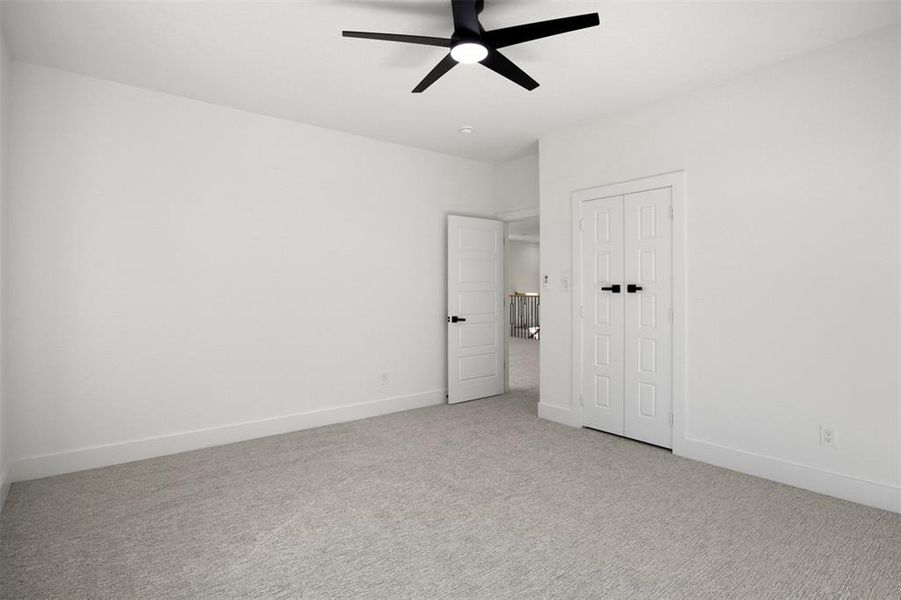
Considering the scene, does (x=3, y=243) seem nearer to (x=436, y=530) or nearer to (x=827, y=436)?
(x=436, y=530)

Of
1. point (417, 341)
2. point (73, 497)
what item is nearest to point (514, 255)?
point (417, 341)

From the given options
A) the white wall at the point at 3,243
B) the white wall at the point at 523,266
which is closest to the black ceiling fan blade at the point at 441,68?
the white wall at the point at 3,243

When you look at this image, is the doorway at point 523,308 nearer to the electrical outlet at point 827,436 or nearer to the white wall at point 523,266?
the white wall at point 523,266

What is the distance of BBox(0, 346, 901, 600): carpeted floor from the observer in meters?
A: 2.17

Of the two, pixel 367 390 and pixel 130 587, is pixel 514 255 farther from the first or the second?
pixel 130 587

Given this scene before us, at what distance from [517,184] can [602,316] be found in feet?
7.29

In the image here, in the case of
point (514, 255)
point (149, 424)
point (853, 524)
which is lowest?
point (853, 524)

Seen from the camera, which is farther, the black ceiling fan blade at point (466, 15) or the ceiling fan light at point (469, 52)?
the ceiling fan light at point (469, 52)

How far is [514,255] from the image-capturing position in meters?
15.5

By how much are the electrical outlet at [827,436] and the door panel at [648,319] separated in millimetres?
1013

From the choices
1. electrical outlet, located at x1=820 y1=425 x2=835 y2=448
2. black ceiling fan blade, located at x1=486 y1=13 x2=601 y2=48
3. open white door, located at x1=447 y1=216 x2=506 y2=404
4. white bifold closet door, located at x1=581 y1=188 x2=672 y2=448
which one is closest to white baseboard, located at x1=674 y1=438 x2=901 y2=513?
electrical outlet, located at x1=820 y1=425 x2=835 y2=448

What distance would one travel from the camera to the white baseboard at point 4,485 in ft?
9.73

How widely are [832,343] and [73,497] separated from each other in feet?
16.1

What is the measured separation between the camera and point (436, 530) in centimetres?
266
